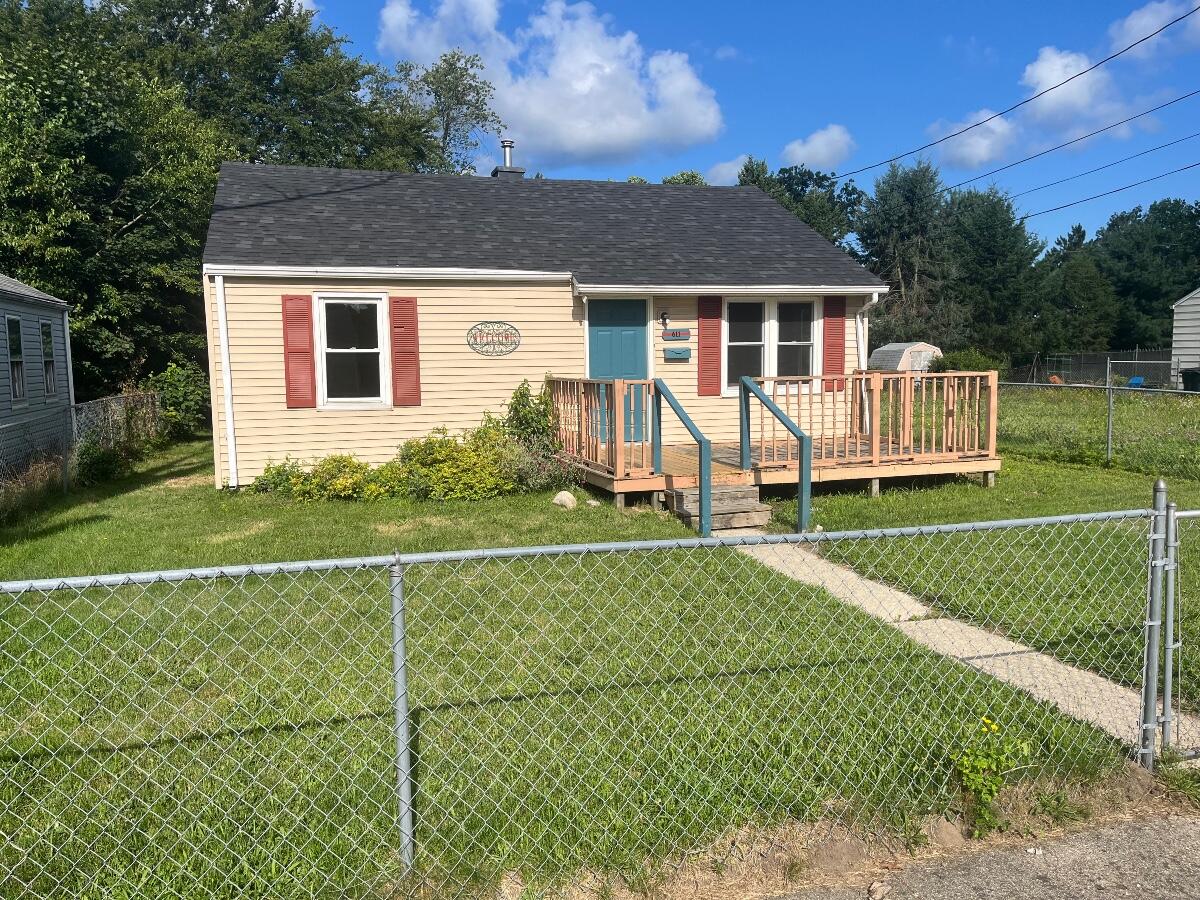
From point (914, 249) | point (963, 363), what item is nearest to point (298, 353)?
point (963, 363)

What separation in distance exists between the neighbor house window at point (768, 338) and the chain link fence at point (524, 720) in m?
6.87

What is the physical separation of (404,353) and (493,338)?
121cm

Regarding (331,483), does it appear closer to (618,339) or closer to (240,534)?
(240,534)

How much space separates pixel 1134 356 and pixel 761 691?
4062 cm

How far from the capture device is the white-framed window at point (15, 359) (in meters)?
13.1

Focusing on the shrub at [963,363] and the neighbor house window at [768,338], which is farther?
the shrub at [963,363]

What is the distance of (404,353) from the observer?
11688 millimetres

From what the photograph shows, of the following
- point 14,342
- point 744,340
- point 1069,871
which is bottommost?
point 1069,871

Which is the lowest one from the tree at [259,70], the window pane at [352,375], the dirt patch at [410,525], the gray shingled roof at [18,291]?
the dirt patch at [410,525]

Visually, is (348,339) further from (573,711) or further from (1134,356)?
(1134,356)

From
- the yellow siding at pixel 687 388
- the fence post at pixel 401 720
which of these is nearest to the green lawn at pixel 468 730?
the fence post at pixel 401 720

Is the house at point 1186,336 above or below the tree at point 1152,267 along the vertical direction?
below

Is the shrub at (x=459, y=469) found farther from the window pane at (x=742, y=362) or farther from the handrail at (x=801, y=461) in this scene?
the window pane at (x=742, y=362)

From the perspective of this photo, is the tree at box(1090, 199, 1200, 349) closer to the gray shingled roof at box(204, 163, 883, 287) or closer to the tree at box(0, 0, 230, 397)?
the gray shingled roof at box(204, 163, 883, 287)
